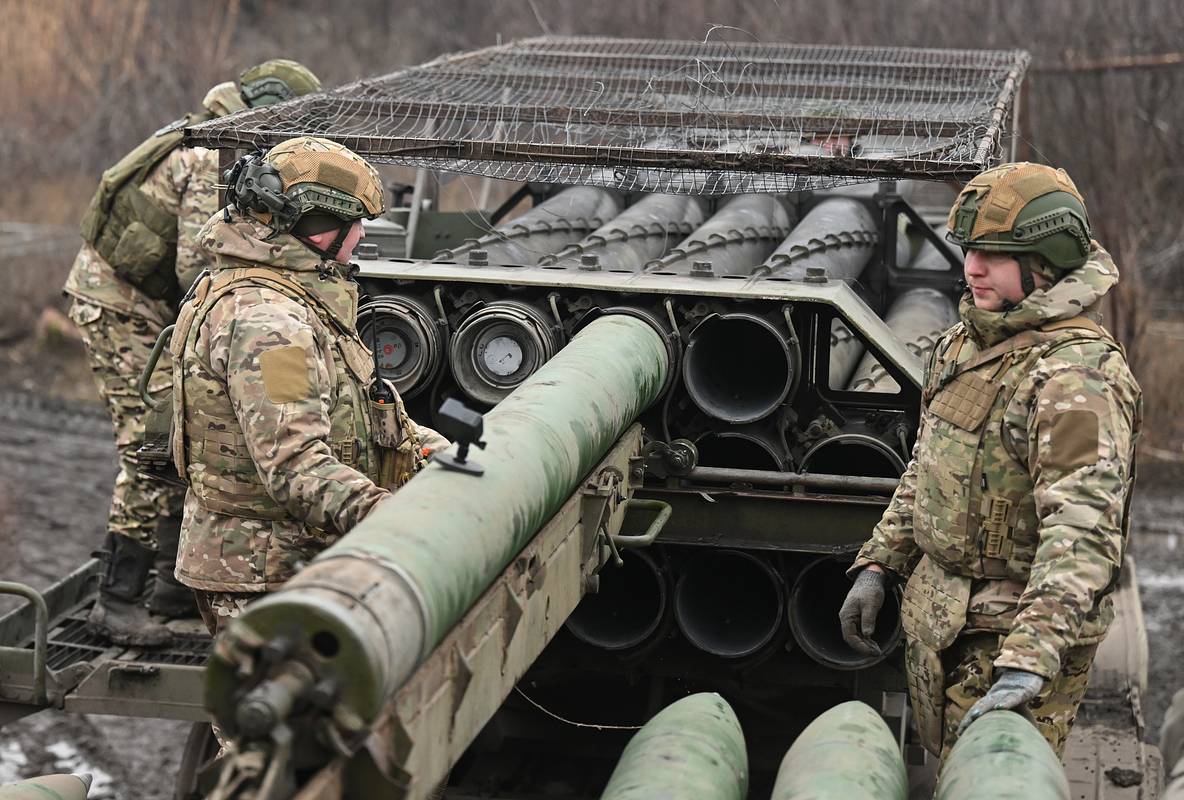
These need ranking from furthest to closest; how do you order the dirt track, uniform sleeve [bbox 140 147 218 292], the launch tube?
the dirt track → uniform sleeve [bbox 140 147 218 292] → the launch tube

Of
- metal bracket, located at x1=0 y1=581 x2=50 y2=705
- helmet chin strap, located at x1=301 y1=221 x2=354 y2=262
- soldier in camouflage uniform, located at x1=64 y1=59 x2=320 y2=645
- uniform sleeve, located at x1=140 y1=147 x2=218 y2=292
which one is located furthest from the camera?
uniform sleeve, located at x1=140 y1=147 x2=218 y2=292

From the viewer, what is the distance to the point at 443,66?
305 inches

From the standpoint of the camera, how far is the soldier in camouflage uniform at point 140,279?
21.1ft

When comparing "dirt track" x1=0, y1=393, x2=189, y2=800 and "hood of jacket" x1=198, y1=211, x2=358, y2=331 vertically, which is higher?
"hood of jacket" x1=198, y1=211, x2=358, y2=331

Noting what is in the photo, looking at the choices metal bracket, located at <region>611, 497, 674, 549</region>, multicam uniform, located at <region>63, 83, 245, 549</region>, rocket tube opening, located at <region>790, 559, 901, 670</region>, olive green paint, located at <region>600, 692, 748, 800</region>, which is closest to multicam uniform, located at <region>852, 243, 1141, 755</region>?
olive green paint, located at <region>600, 692, 748, 800</region>

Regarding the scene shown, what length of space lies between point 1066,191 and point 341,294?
72.6 inches

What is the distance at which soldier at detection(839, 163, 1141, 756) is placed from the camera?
12.5 ft

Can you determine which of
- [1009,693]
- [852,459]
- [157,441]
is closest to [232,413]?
[157,441]

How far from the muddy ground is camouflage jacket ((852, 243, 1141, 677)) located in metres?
4.02

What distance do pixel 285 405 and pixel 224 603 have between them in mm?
698

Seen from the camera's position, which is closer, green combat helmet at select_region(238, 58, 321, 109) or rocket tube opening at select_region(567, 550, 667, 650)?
rocket tube opening at select_region(567, 550, 667, 650)

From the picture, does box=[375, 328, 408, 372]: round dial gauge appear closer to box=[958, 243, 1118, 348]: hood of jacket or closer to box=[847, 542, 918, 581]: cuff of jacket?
box=[847, 542, 918, 581]: cuff of jacket

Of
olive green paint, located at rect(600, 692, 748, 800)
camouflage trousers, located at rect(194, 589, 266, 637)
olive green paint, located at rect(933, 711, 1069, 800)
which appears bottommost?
olive green paint, located at rect(600, 692, 748, 800)

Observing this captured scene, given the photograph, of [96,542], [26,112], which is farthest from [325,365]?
[26,112]
